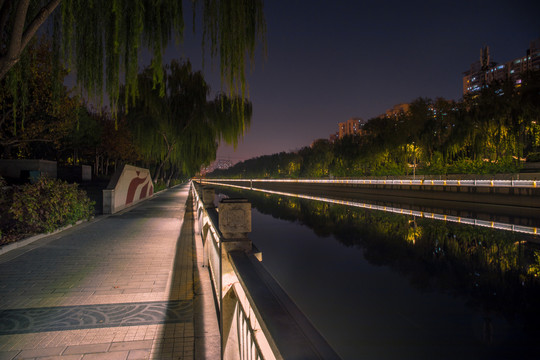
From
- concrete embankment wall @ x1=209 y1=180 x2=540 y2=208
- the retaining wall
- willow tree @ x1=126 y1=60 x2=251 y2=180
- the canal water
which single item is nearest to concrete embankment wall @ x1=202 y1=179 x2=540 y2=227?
concrete embankment wall @ x1=209 y1=180 x2=540 y2=208

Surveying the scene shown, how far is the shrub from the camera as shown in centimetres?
891

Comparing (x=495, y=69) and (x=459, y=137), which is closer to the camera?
(x=459, y=137)

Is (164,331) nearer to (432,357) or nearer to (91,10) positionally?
(432,357)

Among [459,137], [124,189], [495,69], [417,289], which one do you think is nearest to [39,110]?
[124,189]

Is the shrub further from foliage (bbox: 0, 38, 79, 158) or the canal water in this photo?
the canal water

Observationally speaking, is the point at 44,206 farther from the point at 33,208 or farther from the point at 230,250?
the point at 230,250

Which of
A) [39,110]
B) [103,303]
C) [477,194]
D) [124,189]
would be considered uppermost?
[39,110]

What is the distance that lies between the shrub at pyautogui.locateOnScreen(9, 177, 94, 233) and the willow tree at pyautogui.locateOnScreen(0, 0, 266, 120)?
5546 millimetres

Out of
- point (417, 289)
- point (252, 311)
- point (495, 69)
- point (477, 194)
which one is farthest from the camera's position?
point (495, 69)

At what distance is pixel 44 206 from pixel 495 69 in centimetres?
20294

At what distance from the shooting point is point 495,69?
16325 cm

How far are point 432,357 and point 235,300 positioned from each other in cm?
268

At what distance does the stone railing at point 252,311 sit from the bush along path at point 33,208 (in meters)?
7.58

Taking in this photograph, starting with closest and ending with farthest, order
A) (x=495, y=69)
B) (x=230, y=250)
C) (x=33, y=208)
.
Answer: (x=230, y=250)
(x=33, y=208)
(x=495, y=69)
